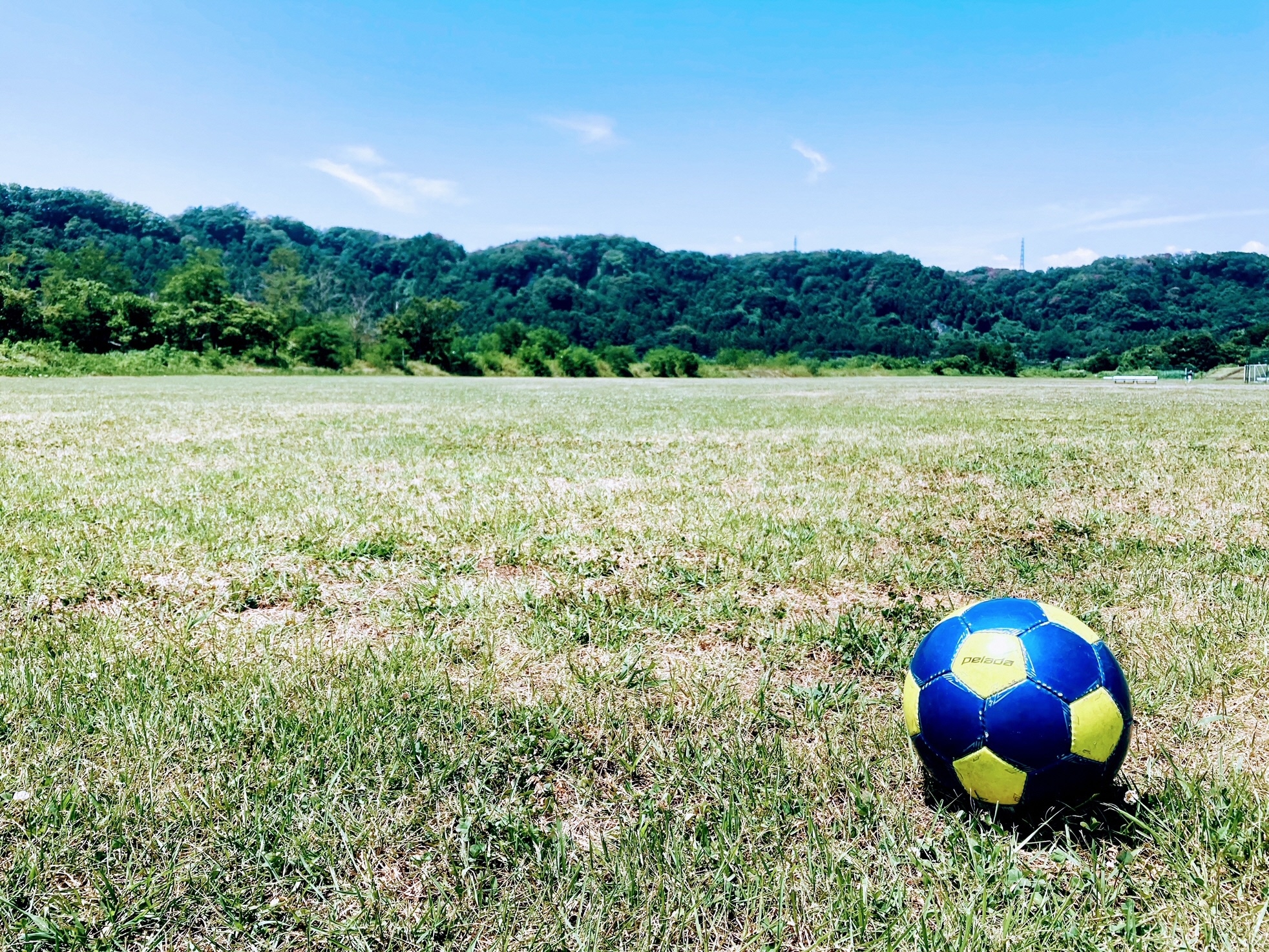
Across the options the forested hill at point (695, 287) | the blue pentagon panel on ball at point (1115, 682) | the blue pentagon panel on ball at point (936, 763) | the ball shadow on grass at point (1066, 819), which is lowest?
the ball shadow on grass at point (1066, 819)

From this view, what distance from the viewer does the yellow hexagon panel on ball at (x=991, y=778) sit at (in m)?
2.04

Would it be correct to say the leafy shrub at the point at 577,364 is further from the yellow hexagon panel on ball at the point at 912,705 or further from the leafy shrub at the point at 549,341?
the yellow hexagon panel on ball at the point at 912,705

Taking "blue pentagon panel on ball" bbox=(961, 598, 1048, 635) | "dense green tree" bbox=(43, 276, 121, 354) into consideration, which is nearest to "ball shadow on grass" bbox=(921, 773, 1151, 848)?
"blue pentagon panel on ball" bbox=(961, 598, 1048, 635)

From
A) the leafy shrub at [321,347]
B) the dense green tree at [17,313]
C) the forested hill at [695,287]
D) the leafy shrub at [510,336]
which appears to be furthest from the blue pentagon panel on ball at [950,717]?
the forested hill at [695,287]

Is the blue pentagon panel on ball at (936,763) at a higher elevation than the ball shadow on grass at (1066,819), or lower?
higher

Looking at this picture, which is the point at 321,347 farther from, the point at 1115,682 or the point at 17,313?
the point at 1115,682

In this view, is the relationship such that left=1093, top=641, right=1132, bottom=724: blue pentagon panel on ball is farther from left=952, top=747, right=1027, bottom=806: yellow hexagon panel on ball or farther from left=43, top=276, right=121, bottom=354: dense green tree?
left=43, top=276, right=121, bottom=354: dense green tree

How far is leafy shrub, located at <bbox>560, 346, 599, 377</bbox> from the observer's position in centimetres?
6775

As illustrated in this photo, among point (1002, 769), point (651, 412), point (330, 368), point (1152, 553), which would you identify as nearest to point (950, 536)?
point (1152, 553)

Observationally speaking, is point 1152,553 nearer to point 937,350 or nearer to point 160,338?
point 160,338

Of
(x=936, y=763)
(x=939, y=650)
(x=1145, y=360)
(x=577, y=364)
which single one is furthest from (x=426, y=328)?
(x=1145, y=360)

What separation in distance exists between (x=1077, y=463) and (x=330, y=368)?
2414 inches

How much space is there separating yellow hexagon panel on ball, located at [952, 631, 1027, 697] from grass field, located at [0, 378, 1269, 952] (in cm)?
39

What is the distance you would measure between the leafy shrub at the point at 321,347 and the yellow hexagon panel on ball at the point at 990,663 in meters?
65.4
